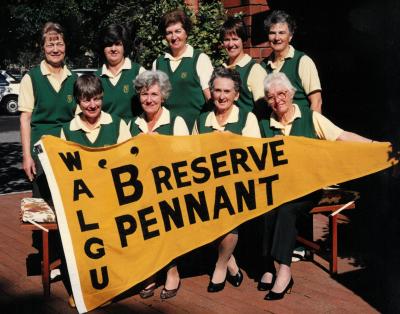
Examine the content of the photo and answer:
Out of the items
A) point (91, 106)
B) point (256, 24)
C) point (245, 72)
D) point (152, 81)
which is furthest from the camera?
point (256, 24)

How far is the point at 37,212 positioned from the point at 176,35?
195 centimetres

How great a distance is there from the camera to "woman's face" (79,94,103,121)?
4586 millimetres

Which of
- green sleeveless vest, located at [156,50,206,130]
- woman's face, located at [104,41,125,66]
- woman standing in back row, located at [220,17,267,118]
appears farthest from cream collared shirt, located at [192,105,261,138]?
woman's face, located at [104,41,125,66]

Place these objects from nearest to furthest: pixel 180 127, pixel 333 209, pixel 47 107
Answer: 1. pixel 180 127
2. pixel 47 107
3. pixel 333 209

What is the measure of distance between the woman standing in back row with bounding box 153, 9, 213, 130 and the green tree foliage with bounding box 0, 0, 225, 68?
28.3 inches

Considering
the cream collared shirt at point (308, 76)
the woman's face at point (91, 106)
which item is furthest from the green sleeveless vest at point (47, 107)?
the cream collared shirt at point (308, 76)

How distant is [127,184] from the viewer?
174 inches

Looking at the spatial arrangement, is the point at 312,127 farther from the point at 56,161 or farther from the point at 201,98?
the point at 56,161

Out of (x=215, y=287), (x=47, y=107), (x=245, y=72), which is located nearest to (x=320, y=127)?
(x=245, y=72)

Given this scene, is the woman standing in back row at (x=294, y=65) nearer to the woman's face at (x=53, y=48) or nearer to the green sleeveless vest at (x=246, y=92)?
the green sleeveless vest at (x=246, y=92)

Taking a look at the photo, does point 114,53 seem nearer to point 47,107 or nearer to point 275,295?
point 47,107

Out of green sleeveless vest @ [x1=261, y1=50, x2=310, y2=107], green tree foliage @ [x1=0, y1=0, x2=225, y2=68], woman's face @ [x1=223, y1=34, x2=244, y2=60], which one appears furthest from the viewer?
green tree foliage @ [x1=0, y1=0, x2=225, y2=68]

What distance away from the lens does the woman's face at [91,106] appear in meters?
4.59

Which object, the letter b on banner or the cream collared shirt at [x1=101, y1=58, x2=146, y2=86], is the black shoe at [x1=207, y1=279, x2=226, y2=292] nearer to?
the letter b on banner
